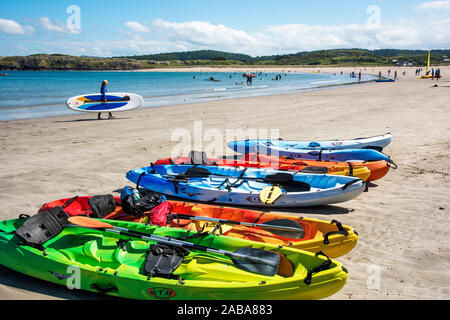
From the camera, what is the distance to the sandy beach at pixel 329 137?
17.0ft

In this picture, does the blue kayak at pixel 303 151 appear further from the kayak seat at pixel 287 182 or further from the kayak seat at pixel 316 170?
the kayak seat at pixel 287 182

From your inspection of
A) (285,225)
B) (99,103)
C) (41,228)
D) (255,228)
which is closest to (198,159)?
(255,228)

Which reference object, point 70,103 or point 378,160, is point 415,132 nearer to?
point 378,160

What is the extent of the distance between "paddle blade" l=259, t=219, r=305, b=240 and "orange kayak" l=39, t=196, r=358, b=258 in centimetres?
9

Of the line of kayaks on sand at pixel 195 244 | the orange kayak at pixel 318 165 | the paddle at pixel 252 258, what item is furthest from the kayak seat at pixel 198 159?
the paddle at pixel 252 258

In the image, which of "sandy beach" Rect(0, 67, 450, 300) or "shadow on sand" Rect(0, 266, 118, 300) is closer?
"shadow on sand" Rect(0, 266, 118, 300)

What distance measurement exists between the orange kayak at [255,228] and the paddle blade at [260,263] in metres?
0.56

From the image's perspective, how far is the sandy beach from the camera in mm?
5180

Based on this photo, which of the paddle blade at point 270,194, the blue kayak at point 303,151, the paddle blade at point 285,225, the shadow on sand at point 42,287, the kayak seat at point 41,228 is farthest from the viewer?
the blue kayak at point 303,151

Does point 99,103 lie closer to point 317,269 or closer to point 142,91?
point 317,269

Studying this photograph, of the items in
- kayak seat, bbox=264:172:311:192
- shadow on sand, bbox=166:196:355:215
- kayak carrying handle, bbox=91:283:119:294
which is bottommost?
kayak carrying handle, bbox=91:283:119:294

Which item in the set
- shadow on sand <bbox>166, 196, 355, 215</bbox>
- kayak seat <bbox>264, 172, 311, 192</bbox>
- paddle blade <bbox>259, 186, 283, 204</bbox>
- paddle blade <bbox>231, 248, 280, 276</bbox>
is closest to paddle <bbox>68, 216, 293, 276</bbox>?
paddle blade <bbox>231, 248, 280, 276</bbox>

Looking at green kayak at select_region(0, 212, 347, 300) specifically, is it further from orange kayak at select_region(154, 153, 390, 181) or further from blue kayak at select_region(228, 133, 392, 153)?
blue kayak at select_region(228, 133, 392, 153)
